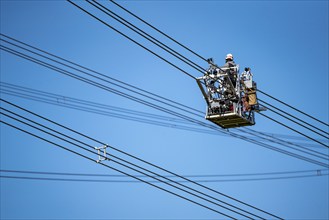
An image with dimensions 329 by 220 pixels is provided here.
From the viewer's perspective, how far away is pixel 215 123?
88.4 ft

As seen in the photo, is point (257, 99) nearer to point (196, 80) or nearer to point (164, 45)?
point (196, 80)

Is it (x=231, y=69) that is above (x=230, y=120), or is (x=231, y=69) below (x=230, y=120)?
above

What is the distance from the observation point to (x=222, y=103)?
86.8 ft

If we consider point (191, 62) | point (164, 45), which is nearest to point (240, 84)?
point (191, 62)

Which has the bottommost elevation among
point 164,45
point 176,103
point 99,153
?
point 99,153

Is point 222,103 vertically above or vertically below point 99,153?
above

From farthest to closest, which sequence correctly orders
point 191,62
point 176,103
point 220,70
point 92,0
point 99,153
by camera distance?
1. point 176,103
2. point 220,70
3. point 99,153
4. point 191,62
5. point 92,0

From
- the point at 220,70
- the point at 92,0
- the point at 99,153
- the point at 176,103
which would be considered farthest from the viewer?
the point at 176,103

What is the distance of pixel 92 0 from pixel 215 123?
330 inches

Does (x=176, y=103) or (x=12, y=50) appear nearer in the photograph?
(x=12, y=50)

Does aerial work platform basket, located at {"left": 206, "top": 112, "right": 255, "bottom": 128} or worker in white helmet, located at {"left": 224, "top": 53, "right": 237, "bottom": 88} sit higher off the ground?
worker in white helmet, located at {"left": 224, "top": 53, "right": 237, "bottom": 88}

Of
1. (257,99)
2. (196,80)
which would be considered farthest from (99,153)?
(257,99)

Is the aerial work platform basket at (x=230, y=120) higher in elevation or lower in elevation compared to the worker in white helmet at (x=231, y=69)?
lower

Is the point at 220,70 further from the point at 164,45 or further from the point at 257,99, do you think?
the point at 164,45
